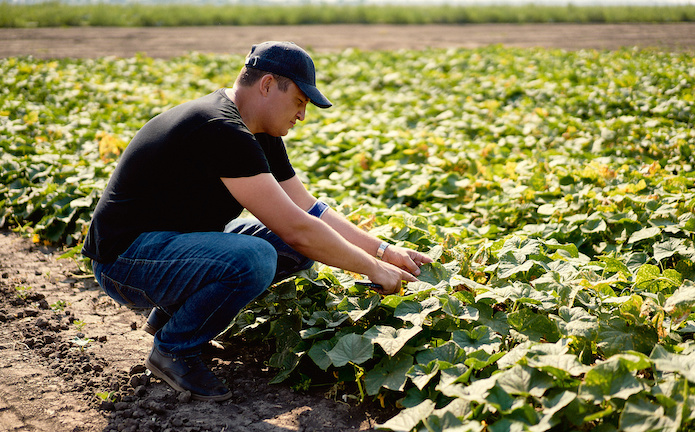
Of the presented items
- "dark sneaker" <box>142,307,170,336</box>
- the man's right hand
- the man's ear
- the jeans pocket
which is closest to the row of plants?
"dark sneaker" <box>142,307,170,336</box>

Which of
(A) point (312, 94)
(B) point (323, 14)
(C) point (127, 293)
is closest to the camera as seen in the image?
(A) point (312, 94)

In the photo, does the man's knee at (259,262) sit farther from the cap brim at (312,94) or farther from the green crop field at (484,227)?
the cap brim at (312,94)

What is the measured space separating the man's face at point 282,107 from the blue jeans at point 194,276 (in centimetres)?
47

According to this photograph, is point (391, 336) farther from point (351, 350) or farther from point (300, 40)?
point (300, 40)

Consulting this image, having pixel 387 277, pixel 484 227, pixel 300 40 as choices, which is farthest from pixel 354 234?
pixel 300 40

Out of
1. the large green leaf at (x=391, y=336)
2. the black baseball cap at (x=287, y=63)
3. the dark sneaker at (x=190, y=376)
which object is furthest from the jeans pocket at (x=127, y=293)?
the black baseball cap at (x=287, y=63)

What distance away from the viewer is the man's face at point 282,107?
2225 millimetres

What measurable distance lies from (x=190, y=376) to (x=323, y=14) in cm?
2719

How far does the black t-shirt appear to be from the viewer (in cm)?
207

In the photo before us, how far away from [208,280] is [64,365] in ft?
3.02

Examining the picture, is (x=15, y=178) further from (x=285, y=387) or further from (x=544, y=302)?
(x=544, y=302)

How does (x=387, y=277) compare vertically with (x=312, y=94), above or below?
below

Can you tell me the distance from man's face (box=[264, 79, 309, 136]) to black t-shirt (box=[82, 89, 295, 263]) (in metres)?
0.14

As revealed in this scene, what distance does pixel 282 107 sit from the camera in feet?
7.37
